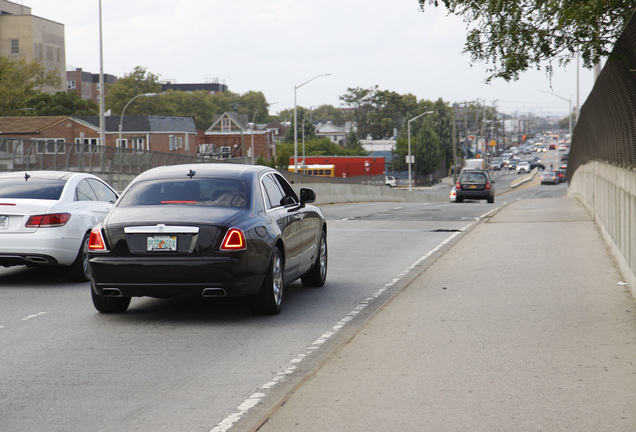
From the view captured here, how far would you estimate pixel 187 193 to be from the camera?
380 inches

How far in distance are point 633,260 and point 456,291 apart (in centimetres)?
211

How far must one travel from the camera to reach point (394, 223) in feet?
80.6

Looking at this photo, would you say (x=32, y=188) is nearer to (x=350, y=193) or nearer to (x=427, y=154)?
(x=350, y=193)

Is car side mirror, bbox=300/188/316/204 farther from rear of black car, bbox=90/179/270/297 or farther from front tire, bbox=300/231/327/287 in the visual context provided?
rear of black car, bbox=90/179/270/297

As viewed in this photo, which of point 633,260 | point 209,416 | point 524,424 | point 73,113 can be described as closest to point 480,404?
point 524,424

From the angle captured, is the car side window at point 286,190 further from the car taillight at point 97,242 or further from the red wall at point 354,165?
the red wall at point 354,165

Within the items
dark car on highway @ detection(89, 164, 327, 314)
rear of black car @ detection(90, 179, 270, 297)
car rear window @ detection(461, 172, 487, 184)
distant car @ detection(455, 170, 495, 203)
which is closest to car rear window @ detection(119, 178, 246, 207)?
dark car on highway @ detection(89, 164, 327, 314)

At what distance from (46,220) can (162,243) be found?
3436 millimetres

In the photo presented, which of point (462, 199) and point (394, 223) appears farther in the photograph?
point (462, 199)

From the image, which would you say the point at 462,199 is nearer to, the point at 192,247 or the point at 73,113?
the point at 192,247

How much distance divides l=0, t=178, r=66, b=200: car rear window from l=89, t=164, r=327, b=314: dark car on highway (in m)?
2.65

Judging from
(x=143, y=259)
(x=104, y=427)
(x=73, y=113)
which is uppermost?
(x=73, y=113)

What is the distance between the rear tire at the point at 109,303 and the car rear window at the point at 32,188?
2846mm

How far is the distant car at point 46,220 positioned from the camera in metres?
11.5
